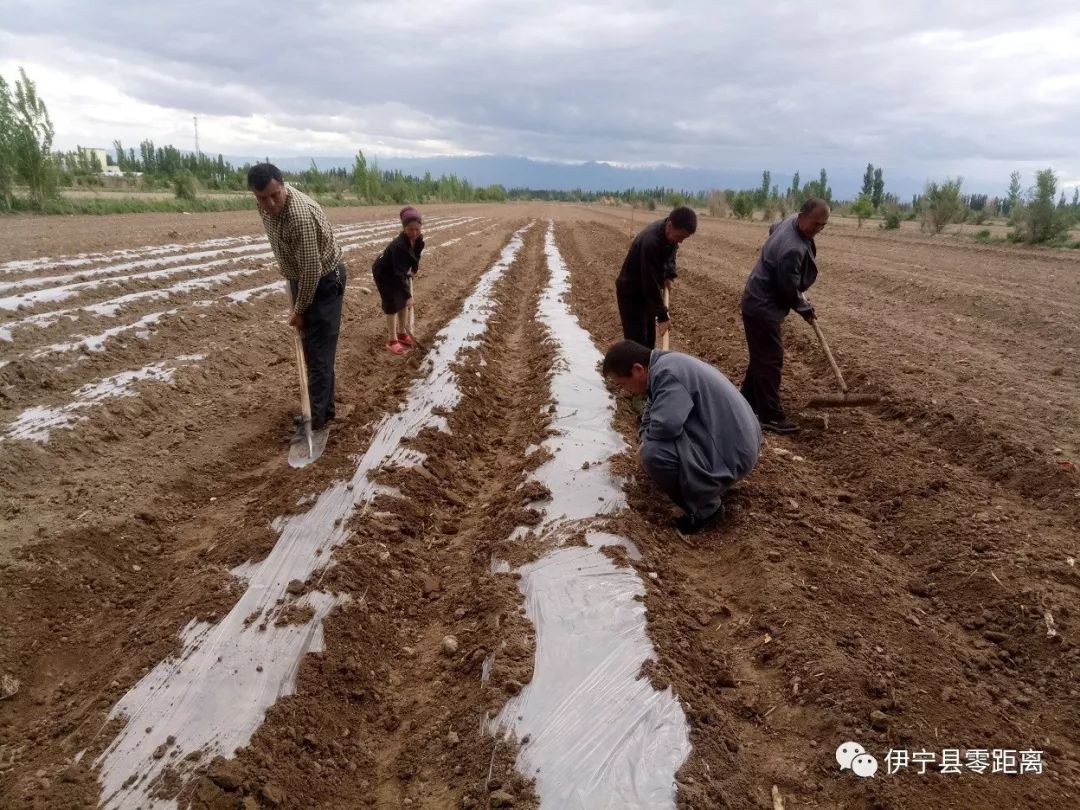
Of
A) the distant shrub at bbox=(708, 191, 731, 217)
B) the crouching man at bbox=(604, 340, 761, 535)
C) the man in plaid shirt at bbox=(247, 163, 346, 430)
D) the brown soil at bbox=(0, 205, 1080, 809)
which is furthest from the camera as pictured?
the distant shrub at bbox=(708, 191, 731, 217)

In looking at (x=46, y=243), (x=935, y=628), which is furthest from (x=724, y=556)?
(x=46, y=243)

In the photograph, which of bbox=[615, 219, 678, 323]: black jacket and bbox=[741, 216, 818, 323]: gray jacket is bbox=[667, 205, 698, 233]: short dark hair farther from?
bbox=[741, 216, 818, 323]: gray jacket

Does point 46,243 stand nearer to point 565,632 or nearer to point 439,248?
point 439,248

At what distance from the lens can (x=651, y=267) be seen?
5500 millimetres

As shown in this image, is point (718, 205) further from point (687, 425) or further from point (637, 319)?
point (687, 425)

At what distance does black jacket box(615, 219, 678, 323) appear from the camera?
5473 mm

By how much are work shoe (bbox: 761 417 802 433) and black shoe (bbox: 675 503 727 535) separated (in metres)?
1.73

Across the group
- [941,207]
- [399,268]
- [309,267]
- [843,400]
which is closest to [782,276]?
[843,400]

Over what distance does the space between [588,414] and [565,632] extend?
9.19 feet

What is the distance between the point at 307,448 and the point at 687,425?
283cm

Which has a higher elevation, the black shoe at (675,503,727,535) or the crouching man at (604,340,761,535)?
the crouching man at (604,340,761,535)

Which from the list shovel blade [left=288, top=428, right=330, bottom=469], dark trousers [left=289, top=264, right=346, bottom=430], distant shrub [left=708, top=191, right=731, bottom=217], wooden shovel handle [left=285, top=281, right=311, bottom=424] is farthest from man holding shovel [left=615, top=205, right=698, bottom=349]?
distant shrub [left=708, top=191, right=731, bottom=217]

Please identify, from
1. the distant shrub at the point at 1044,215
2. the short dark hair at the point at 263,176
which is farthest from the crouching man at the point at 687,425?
the distant shrub at the point at 1044,215

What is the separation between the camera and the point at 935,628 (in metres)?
3.01
